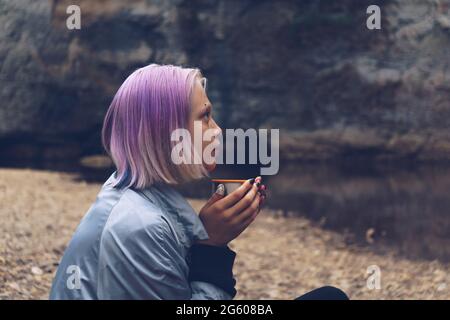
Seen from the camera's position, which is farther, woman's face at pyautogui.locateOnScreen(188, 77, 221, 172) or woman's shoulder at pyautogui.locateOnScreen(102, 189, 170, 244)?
woman's face at pyautogui.locateOnScreen(188, 77, 221, 172)

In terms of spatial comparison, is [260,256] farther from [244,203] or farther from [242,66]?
[244,203]

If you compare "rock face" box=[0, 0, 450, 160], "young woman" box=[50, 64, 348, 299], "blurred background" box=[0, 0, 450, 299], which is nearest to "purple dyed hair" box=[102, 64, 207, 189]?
"young woman" box=[50, 64, 348, 299]

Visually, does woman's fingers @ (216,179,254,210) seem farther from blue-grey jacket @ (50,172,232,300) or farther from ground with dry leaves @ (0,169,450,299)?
ground with dry leaves @ (0,169,450,299)

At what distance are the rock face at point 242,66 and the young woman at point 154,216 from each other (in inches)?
203

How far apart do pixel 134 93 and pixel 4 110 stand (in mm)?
6119

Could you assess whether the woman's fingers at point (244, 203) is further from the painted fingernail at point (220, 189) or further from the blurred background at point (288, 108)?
the blurred background at point (288, 108)

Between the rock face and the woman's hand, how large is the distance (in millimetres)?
5148

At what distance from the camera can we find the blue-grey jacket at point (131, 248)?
1606 mm

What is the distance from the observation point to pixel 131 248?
5.27 feet

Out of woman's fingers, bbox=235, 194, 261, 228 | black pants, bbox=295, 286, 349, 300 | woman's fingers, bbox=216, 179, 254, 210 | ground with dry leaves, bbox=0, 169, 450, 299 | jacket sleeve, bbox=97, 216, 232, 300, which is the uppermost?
woman's fingers, bbox=216, 179, 254, 210

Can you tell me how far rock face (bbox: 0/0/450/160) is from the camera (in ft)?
22.2

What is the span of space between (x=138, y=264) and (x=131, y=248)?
38 mm

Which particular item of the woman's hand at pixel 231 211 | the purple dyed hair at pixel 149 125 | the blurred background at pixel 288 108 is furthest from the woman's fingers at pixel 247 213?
the blurred background at pixel 288 108
